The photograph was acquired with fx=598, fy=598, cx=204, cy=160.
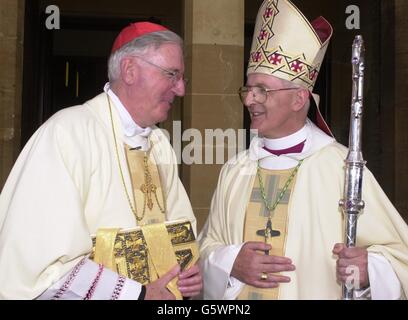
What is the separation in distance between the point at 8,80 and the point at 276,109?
2593mm

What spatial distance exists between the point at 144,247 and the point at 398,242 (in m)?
1.16

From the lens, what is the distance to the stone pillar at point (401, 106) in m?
5.27

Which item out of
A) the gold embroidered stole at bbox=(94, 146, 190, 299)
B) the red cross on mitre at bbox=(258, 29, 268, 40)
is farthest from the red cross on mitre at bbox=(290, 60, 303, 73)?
the gold embroidered stole at bbox=(94, 146, 190, 299)

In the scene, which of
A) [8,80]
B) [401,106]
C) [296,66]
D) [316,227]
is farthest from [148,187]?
[401,106]

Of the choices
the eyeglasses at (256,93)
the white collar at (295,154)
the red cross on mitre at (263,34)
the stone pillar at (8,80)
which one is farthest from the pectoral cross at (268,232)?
the stone pillar at (8,80)

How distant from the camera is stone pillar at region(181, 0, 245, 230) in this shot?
4660mm

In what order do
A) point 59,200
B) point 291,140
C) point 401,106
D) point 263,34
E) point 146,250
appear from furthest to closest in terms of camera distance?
point 401,106
point 263,34
point 291,140
point 146,250
point 59,200

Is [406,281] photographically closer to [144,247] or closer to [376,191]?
[376,191]

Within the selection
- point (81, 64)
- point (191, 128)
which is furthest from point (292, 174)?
point (81, 64)

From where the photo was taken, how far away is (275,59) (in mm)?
3020

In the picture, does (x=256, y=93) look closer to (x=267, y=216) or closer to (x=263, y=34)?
(x=263, y=34)

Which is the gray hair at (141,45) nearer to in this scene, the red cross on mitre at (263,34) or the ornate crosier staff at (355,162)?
the red cross on mitre at (263,34)

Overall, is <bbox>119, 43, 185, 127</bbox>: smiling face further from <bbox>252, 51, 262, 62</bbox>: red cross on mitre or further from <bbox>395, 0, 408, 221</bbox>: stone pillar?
<bbox>395, 0, 408, 221</bbox>: stone pillar

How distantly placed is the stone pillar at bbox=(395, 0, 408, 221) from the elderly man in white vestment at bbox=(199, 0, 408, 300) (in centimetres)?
240
